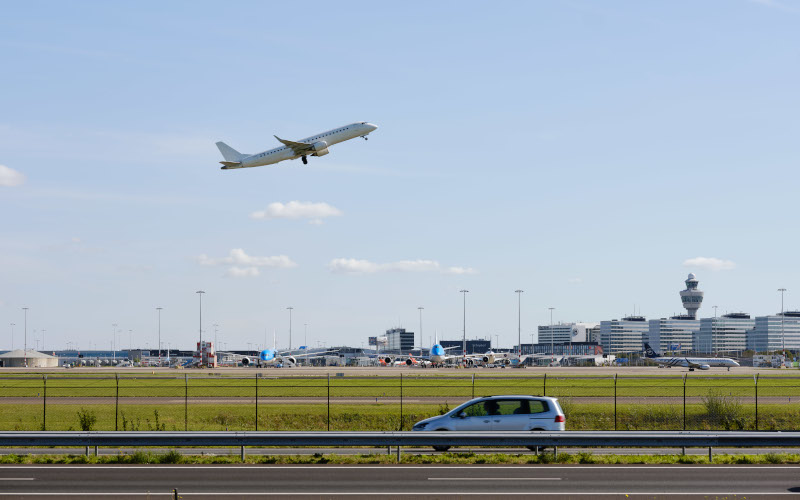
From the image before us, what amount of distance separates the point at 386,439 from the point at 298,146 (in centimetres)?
4186

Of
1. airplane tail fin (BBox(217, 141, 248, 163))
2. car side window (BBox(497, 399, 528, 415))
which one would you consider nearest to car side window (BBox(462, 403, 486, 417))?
car side window (BBox(497, 399, 528, 415))

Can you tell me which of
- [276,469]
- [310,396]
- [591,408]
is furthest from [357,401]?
[276,469]

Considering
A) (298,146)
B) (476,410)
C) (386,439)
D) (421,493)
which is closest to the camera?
(421,493)

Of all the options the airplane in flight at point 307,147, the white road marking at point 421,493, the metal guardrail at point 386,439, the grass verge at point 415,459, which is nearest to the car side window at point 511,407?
the grass verge at point 415,459

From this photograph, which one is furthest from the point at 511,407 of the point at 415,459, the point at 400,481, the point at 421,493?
the point at 421,493

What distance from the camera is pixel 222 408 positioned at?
44656 millimetres

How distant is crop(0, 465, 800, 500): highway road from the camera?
16406 millimetres

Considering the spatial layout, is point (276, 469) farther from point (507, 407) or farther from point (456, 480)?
point (507, 407)

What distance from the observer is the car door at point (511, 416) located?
24.0 metres

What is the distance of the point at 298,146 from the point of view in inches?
2382

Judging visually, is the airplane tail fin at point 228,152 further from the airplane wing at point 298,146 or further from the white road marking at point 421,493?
the white road marking at point 421,493

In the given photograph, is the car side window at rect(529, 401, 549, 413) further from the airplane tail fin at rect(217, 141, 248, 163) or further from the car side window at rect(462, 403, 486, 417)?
the airplane tail fin at rect(217, 141, 248, 163)

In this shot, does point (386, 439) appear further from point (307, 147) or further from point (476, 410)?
point (307, 147)

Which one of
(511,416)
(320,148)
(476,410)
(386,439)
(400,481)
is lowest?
(400,481)
